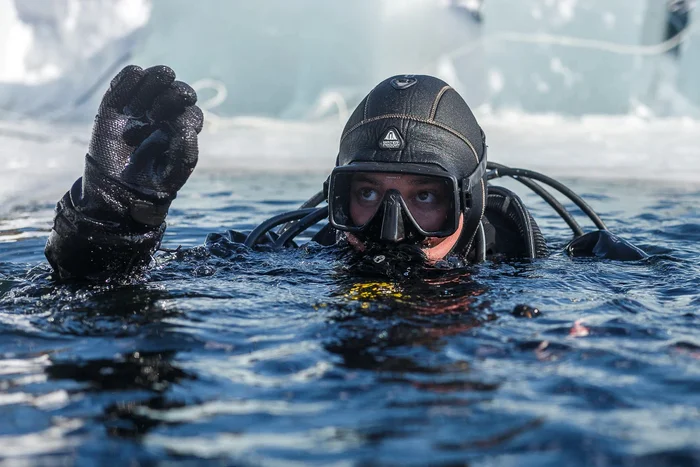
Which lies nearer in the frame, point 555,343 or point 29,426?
point 29,426

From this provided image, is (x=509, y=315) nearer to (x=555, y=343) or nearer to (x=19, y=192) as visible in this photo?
(x=555, y=343)

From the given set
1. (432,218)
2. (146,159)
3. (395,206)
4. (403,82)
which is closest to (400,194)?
(395,206)

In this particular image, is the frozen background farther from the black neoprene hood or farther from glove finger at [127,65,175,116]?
glove finger at [127,65,175,116]

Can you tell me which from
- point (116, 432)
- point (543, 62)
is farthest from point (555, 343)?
point (543, 62)

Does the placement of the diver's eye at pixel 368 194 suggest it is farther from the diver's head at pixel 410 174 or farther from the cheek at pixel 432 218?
the cheek at pixel 432 218

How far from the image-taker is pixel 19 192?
21.3ft

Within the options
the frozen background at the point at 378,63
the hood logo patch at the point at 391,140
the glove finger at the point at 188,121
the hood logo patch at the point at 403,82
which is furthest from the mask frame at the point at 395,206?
the frozen background at the point at 378,63

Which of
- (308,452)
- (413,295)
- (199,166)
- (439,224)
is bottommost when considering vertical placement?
(308,452)

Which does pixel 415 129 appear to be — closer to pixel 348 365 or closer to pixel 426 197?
pixel 426 197

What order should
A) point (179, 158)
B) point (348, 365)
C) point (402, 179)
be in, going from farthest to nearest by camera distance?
point (402, 179), point (179, 158), point (348, 365)

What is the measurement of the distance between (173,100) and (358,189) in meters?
0.88

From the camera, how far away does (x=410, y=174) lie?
3254 millimetres

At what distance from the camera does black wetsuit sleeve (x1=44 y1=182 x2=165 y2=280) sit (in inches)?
116

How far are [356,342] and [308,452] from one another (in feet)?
2.34
